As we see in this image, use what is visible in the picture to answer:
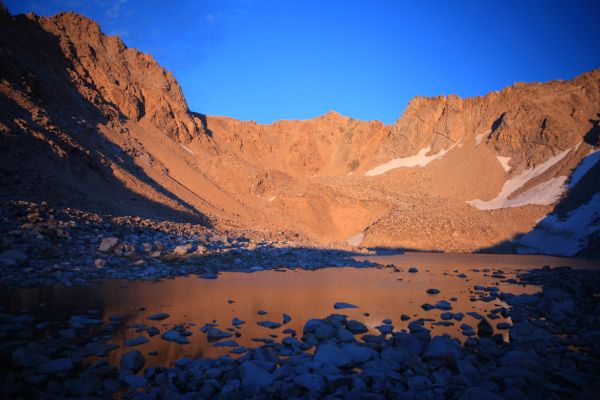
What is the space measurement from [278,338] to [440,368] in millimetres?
2684

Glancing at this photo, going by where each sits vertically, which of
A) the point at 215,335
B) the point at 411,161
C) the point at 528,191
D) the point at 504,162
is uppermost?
the point at 411,161

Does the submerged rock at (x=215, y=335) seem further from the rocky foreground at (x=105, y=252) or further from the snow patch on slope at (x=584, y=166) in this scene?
the snow patch on slope at (x=584, y=166)

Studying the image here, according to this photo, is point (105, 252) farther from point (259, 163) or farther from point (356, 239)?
point (259, 163)

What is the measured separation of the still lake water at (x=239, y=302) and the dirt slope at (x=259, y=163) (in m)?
8.00

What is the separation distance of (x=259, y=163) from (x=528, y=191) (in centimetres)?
3909

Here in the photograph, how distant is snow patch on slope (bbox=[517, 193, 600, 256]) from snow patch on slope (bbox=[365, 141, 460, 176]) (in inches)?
1034

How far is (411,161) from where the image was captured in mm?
57219

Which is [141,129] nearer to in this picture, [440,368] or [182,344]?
[182,344]

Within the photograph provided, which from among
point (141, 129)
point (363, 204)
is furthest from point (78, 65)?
point (363, 204)

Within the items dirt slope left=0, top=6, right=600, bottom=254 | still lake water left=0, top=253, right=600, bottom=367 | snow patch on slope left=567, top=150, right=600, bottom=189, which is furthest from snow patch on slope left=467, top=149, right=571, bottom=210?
still lake water left=0, top=253, right=600, bottom=367

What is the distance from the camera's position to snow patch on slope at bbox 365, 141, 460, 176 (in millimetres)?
55375

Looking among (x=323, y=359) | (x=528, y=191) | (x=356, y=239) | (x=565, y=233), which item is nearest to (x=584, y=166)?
(x=528, y=191)

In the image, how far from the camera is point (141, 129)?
37.0m

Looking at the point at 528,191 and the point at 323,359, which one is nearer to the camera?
the point at 323,359
